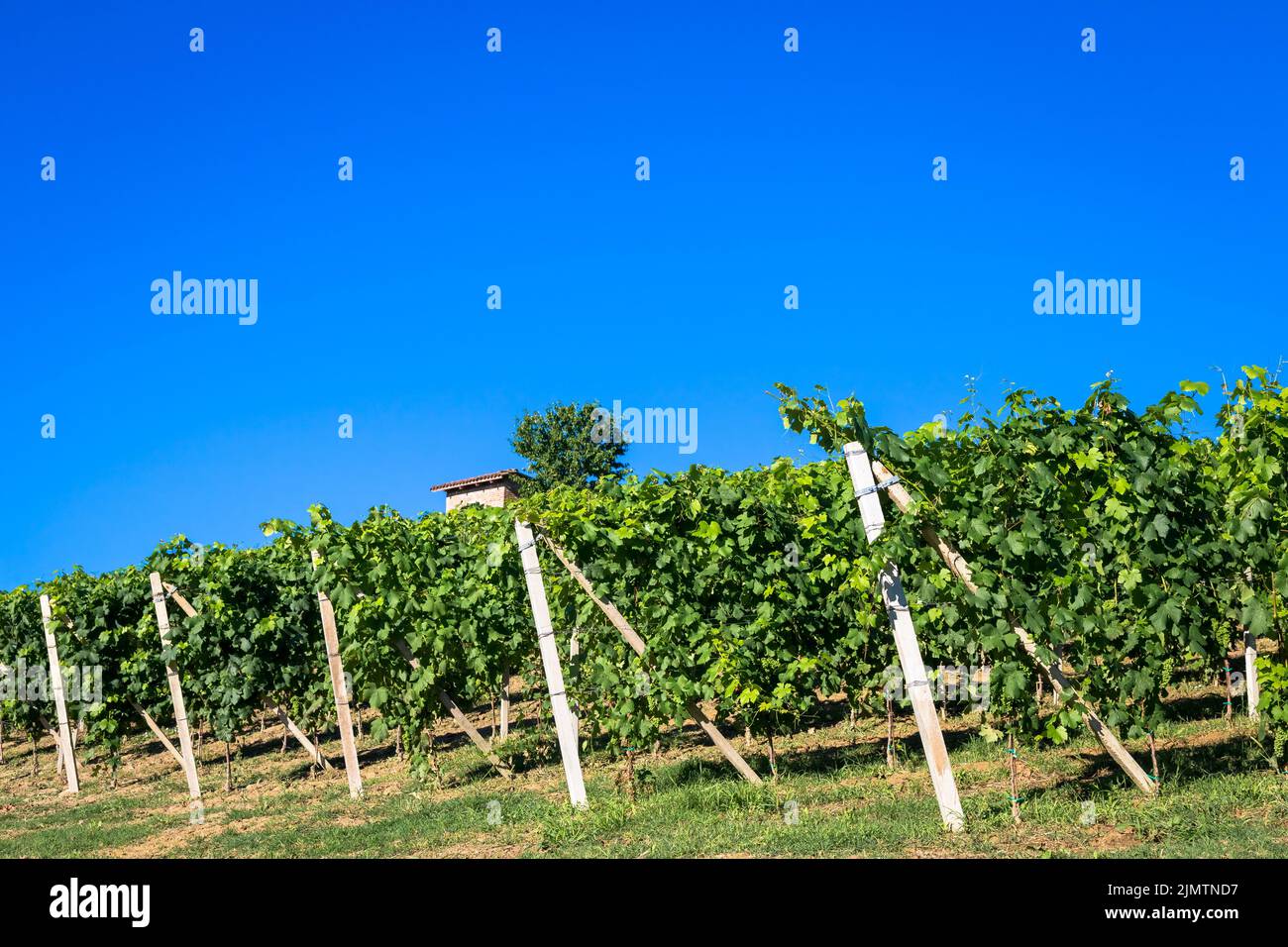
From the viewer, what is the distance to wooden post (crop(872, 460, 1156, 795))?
6305mm

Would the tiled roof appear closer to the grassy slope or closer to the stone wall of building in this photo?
the stone wall of building

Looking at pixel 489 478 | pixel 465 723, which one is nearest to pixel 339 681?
pixel 465 723

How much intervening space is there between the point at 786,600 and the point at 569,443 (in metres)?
38.3

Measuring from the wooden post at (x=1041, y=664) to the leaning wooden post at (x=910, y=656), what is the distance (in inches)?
4.9

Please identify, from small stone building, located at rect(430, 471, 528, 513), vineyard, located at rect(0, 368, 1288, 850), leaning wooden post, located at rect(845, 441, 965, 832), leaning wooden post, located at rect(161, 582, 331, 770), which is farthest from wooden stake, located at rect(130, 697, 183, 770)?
small stone building, located at rect(430, 471, 528, 513)

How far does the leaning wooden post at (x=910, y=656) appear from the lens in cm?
617

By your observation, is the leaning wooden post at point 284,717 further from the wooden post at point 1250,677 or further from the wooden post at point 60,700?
the wooden post at point 1250,677

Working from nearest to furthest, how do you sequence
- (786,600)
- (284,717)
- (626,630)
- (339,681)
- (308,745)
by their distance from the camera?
(626,630), (786,600), (339,681), (308,745), (284,717)

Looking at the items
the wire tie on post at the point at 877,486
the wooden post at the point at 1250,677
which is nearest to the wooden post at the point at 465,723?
the wire tie on post at the point at 877,486

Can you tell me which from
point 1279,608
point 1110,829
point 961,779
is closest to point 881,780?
point 961,779

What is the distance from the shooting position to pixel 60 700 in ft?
45.3

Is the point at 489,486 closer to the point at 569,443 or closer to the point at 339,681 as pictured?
the point at 569,443

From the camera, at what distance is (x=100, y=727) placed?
44.3 ft

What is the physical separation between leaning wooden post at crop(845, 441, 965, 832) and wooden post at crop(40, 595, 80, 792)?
1130 centimetres
